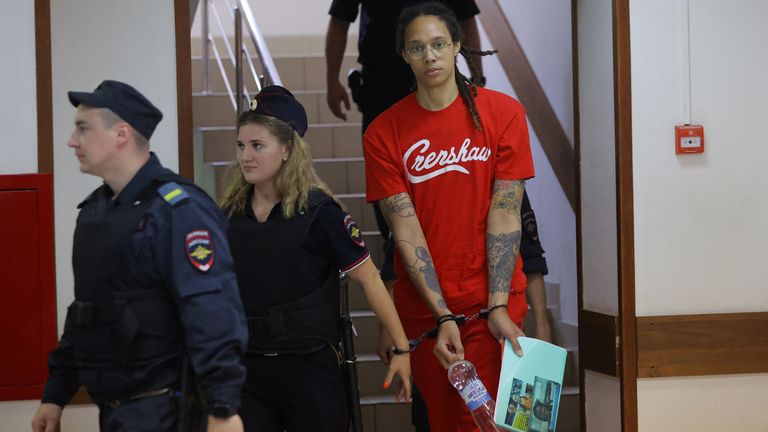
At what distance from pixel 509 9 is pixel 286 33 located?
311 cm

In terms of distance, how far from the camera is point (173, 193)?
2488mm

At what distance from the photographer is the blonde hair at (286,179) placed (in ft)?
10.5

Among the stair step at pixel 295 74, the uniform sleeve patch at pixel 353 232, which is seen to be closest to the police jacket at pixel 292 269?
the uniform sleeve patch at pixel 353 232

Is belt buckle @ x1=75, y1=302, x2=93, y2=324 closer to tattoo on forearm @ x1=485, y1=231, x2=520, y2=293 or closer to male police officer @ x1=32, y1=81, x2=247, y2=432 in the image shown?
male police officer @ x1=32, y1=81, x2=247, y2=432

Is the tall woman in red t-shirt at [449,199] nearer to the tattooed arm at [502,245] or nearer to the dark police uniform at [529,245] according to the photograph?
the tattooed arm at [502,245]

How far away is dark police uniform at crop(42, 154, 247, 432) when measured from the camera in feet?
7.94

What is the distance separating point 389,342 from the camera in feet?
11.7

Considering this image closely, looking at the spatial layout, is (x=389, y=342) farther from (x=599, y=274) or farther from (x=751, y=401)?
(x=751, y=401)

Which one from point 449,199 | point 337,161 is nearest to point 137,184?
Result: point 449,199

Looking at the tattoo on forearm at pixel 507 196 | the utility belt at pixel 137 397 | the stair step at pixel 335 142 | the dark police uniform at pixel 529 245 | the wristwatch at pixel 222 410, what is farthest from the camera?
the stair step at pixel 335 142

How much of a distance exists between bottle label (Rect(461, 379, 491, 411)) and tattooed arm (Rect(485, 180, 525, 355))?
0.18 m

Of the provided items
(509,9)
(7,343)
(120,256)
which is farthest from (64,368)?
(509,9)

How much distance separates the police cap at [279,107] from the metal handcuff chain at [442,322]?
755 mm

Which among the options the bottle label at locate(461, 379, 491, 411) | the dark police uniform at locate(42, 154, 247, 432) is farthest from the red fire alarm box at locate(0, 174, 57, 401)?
the bottle label at locate(461, 379, 491, 411)
